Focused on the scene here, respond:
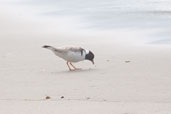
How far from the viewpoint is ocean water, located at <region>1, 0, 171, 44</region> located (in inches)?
545

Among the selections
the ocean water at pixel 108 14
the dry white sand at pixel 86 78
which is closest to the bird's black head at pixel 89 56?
the dry white sand at pixel 86 78

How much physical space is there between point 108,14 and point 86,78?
25.2ft

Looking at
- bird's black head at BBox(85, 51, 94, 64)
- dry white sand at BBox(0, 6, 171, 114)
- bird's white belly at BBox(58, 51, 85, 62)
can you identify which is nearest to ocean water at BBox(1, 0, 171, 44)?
dry white sand at BBox(0, 6, 171, 114)

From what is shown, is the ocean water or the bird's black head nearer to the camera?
the bird's black head

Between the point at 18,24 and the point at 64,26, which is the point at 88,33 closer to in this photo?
the point at 64,26

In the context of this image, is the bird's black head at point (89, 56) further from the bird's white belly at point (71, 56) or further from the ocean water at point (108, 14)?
the ocean water at point (108, 14)

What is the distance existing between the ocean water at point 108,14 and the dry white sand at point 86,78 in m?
0.78

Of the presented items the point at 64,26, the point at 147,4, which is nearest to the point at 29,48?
the point at 64,26

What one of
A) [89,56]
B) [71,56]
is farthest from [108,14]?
[71,56]

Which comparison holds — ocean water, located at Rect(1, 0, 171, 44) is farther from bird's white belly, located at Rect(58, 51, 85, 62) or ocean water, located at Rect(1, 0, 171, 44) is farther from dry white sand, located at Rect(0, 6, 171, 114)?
bird's white belly, located at Rect(58, 51, 85, 62)

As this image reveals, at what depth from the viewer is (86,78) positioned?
8.60 metres

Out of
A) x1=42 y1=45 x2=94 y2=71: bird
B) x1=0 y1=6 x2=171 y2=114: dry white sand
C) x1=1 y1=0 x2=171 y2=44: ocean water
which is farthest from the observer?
x1=1 y1=0 x2=171 y2=44: ocean water

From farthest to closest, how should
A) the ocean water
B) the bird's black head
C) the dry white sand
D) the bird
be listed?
the ocean water < the bird's black head < the bird < the dry white sand

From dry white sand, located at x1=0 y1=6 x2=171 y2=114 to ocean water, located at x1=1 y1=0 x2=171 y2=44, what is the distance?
2.57ft
